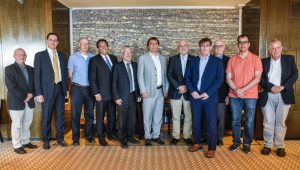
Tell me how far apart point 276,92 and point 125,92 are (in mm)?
2080

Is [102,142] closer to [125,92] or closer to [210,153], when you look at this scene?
[125,92]

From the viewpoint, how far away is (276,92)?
391cm

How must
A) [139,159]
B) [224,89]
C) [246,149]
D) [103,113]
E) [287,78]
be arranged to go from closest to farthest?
[139,159], [287,78], [246,149], [224,89], [103,113]

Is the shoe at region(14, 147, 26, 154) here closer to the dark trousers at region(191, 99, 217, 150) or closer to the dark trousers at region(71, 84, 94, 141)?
the dark trousers at region(71, 84, 94, 141)

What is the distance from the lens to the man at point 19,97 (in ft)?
13.1

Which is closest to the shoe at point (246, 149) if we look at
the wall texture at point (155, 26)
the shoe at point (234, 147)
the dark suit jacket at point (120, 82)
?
the shoe at point (234, 147)

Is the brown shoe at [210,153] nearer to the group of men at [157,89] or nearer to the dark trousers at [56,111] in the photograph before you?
the group of men at [157,89]

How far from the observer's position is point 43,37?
184 inches

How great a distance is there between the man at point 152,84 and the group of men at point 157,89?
0.05 feet

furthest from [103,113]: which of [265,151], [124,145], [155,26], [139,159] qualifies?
[155,26]

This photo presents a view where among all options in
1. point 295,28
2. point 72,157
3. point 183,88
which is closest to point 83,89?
point 72,157

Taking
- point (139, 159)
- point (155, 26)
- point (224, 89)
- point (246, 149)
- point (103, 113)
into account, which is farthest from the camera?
point (155, 26)

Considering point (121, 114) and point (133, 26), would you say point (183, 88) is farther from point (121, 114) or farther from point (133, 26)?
point (133, 26)

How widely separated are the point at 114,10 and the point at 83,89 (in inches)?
95.7
